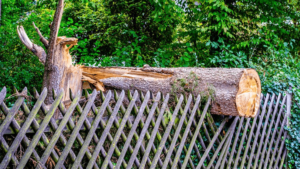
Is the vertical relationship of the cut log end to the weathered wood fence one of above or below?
above

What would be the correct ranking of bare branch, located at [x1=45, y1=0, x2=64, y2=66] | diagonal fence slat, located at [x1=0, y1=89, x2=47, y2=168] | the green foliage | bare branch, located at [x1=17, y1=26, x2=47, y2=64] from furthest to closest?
the green foliage < bare branch, located at [x1=17, y1=26, x2=47, y2=64] < bare branch, located at [x1=45, y1=0, x2=64, y2=66] < diagonal fence slat, located at [x1=0, y1=89, x2=47, y2=168]

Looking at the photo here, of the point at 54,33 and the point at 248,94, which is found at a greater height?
the point at 54,33

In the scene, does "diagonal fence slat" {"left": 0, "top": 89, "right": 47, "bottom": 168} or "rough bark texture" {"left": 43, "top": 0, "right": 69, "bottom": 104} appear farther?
"rough bark texture" {"left": 43, "top": 0, "right": 69, "bottom": 104}

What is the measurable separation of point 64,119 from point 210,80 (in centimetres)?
205

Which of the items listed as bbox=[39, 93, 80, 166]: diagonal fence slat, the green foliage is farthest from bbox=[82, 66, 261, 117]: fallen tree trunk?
bbox=[39, 93, 80, 166]: diagonal fence slat

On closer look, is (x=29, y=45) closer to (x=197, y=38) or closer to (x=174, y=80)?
(x=174, y=80)

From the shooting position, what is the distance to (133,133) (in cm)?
246

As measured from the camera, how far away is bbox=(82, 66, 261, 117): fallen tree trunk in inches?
119

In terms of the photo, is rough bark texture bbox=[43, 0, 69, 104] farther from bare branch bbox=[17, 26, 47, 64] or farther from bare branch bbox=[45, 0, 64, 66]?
bare branch bbox=[17, 26, 47, 64]

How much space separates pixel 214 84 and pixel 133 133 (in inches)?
55.2

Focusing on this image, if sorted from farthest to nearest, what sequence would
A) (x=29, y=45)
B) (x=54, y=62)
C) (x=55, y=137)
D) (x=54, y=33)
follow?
1. (x=29, y=45)
2. (x=54, y=62)
3. (x=54, y=33)
4. (x=55, y=137)

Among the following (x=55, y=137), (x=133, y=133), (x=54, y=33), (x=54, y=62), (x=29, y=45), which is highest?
(x=54, y=33)

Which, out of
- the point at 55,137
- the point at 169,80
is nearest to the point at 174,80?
the point at 169,80

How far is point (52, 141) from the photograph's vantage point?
1936 millimetres
